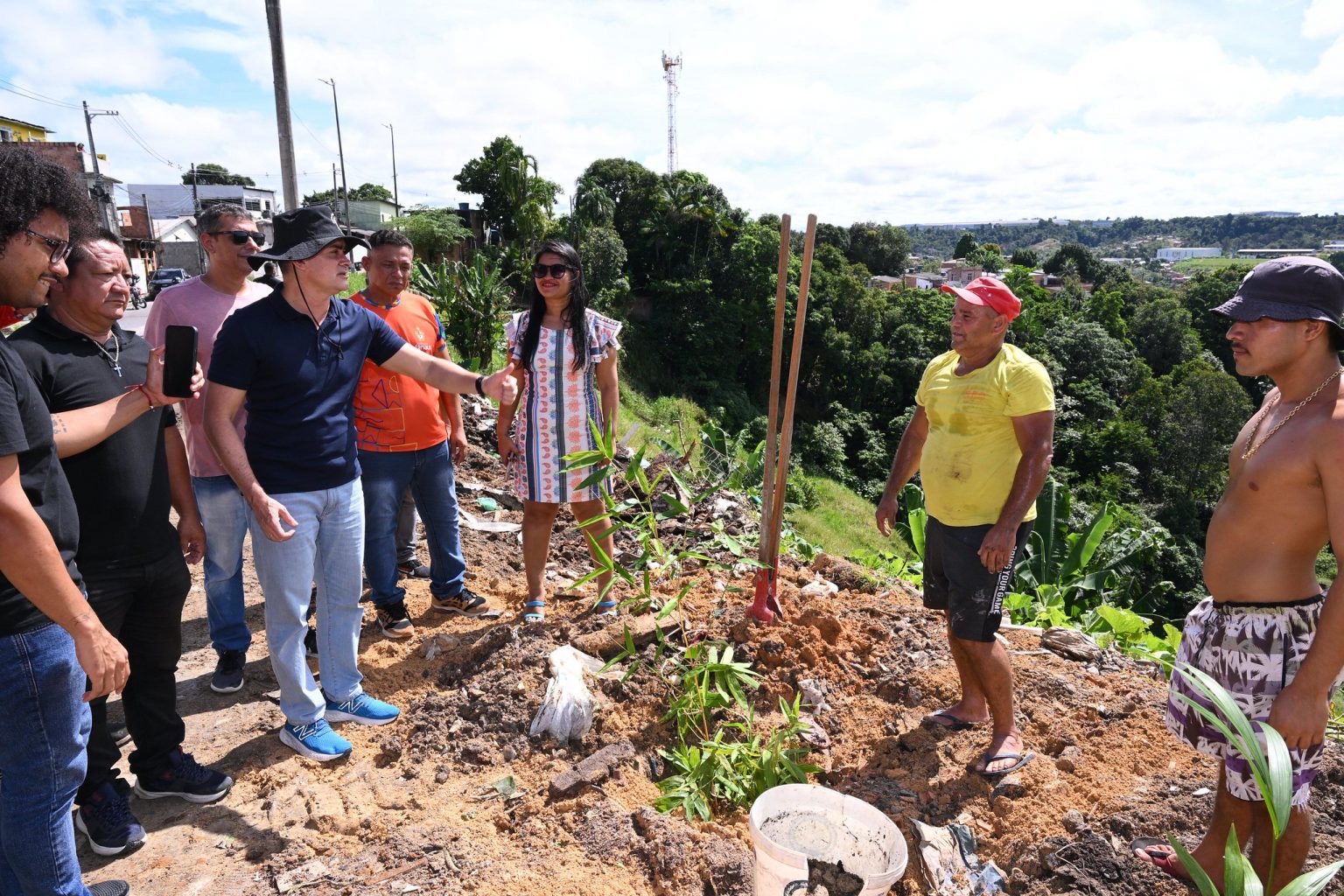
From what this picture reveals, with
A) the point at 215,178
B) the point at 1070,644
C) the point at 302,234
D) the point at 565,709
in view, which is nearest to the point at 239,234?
the point at 302,234

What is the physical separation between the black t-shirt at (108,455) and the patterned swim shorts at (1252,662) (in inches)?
120

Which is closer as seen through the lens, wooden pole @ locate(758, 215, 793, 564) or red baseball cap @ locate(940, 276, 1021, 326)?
red baseball cap @ locate(940, 276, 1021, 326)

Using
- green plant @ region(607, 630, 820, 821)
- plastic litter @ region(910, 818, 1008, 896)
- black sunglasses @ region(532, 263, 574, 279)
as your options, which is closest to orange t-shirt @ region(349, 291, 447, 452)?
black sunglasses @ region(532, 263, 574, 279)

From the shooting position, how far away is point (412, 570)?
15.3 ft

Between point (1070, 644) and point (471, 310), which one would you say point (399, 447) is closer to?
point (1070, 644)

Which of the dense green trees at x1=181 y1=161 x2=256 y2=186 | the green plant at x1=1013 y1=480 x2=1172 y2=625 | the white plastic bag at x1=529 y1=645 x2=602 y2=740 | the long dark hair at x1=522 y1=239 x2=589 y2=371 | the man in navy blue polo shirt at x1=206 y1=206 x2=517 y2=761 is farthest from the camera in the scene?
the dense green trees at x1=181 y1=161 x2=256 y2=186

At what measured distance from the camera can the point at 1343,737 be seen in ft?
10.9

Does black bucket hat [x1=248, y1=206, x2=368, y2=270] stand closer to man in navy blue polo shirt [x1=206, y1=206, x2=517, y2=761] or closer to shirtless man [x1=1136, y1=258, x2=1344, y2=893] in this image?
man in navy blue polo shirt [x1=206, y1=206, x2=517, y2=761]

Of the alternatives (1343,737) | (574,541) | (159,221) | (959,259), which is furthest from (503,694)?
(959,259)

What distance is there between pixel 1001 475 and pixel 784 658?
4.21 feet

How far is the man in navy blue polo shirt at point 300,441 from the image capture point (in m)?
2.62

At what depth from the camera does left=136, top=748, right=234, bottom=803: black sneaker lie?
8.79ft

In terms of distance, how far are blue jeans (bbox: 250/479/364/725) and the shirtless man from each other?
2802 mm

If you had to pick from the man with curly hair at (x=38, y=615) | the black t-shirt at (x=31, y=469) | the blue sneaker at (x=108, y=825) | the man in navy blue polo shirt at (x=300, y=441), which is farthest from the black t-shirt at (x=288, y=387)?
the blue sneaker at (x=108, y=825)
